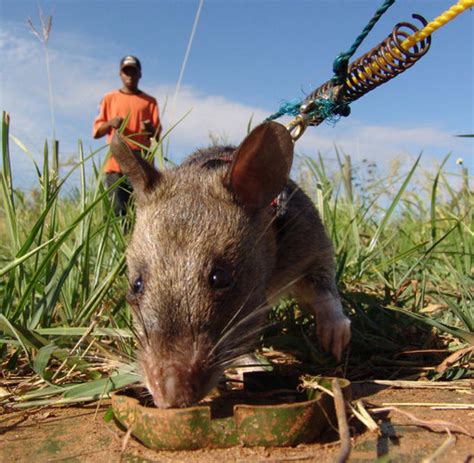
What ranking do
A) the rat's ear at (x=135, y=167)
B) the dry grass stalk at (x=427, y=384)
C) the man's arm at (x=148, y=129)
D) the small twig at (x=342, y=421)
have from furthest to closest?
the man's arm at (x=148, y=129)
the rat's ear at (x=135, y=167)
the dry grass stalk at (x=427, y=384)
the small twig at (x=342, y=421)

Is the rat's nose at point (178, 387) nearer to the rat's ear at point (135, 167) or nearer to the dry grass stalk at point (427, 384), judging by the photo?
the dry grass stalk at point (427, 384)

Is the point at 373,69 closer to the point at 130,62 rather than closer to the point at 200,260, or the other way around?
the point at 200,260

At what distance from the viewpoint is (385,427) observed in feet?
5.76

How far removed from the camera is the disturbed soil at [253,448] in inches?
61.0

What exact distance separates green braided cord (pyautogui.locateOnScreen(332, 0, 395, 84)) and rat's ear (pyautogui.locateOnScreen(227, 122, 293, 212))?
0.62 meters

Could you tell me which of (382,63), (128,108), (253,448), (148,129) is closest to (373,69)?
(382,63)

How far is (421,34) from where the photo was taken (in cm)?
231

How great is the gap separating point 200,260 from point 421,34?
4.32 ft

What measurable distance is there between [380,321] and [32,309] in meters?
1.74

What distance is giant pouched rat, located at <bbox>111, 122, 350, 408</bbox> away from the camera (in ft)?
6.05

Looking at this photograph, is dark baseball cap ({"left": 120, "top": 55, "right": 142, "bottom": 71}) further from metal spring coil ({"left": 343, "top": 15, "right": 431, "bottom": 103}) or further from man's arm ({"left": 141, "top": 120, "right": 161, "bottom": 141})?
metal spring coil ({"left": 343, "top": 15, "right": 431, "bottom": 103})

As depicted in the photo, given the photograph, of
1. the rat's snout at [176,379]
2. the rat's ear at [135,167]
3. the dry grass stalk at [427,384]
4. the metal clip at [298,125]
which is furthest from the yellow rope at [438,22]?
the rat's snout at [176,379]

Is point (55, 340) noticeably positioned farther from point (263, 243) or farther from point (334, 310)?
point (334, 310)

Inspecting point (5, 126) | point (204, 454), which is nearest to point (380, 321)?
point (204, 454)
